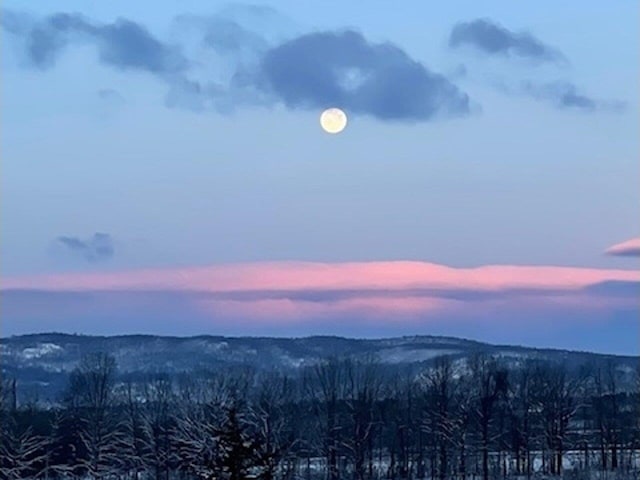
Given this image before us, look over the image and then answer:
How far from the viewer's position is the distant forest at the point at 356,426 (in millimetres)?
53031

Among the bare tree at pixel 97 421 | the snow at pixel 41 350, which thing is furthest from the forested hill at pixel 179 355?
the bare tree at pixel 97 421

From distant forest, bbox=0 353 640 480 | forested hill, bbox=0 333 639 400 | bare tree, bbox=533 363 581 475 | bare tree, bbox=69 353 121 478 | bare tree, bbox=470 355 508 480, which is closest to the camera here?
bare tree, bbox=69 353 121 478

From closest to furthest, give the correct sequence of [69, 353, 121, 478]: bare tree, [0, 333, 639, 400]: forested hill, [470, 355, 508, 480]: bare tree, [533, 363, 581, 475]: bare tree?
1. [69, 353, 121, 478]: bare tree
2. [470, 355, 508, 480]: bare tree
3. [533, 363, 581, 475]: bare tree
4. [0, 333, 639, 400]: forested hill

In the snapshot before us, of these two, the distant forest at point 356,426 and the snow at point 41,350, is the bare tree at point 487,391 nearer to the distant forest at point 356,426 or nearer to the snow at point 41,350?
the distant forest at point 356,426

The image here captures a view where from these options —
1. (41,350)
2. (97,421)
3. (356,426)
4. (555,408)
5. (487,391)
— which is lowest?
(356,426)

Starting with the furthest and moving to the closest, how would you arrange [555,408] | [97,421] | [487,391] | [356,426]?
[555,408] < [487,391] < [356,426] < [97,421]

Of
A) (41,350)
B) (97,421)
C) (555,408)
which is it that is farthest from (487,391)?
(41,350)

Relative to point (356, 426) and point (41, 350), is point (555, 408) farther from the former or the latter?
point (41, 350)

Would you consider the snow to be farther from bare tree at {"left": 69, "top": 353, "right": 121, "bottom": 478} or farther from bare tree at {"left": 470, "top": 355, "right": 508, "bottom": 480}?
bare tree at {"left": 470, "top": 355, "right": 508, "bottom": 480}

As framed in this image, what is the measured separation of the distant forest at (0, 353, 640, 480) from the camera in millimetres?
53031

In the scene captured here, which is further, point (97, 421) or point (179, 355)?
point (179, 355)

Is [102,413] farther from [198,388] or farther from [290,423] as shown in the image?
[198,388]

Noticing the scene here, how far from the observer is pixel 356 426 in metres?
59.4

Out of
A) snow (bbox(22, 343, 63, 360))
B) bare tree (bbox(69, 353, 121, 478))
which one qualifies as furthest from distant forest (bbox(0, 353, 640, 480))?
snow (bbox(22, 343, 63, 360))
